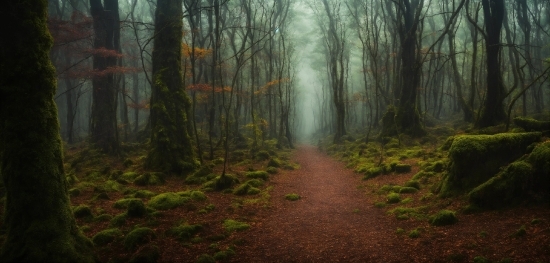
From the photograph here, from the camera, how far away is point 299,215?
980 centimetres

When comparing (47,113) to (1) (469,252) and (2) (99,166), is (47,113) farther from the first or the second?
(2) (99,166)

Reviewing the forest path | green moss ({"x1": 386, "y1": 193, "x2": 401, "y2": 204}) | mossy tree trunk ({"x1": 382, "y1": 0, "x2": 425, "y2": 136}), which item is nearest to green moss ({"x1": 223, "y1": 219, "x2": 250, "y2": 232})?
the forest path

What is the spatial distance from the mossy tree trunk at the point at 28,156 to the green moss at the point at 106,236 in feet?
4.00

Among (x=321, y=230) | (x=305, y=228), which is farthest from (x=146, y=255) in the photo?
(x=321, y=230)

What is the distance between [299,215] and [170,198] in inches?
153

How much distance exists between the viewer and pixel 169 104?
1405cm

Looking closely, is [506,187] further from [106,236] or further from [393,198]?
[106,236]

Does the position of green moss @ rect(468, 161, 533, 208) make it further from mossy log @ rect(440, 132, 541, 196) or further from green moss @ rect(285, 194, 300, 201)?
green moss @ rect(285, 194, 300, 201)

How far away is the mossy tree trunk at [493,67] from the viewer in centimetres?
1359

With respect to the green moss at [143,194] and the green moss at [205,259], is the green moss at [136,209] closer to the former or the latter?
the green moss at [143,194]

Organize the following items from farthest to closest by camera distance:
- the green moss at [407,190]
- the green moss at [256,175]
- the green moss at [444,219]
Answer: the green moss at [256,175] < the green moss at [407,190] < the green moss at [444,219]

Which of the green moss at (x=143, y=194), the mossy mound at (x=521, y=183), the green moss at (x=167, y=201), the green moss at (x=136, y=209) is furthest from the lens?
the green moss at (x=143, y=194)

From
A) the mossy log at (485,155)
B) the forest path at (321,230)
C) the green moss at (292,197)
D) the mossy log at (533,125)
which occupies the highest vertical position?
the mossy log at (533,125)

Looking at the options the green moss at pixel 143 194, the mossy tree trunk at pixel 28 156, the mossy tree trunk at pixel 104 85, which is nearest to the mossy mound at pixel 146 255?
the mossy tree trunk at pixel 28 156
